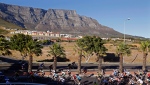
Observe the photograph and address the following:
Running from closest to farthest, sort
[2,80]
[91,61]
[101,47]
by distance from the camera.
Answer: [2,80], [101,47], [91,61]

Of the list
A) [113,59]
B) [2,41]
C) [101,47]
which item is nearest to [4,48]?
[2,41]

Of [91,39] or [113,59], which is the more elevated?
[91,39]

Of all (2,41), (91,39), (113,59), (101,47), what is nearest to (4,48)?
(2,41)

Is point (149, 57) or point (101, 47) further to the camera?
point (149, 57)

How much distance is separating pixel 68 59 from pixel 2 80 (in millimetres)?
35855

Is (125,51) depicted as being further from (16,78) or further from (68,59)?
(68,59)

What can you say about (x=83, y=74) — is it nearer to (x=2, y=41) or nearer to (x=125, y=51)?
(x=125, y=51)

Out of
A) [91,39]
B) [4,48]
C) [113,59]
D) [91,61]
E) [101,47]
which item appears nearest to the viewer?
[4,48]

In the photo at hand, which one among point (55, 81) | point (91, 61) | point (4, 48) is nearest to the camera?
point (55, 81)

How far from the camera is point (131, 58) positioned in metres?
70.8

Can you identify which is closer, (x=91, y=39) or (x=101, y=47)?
(x=101, y=47)

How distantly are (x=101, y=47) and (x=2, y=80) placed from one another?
20710mm

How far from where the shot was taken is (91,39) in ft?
194

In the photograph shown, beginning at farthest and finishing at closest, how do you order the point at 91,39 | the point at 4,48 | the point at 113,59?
the point at 113,59, the point at 91,39, the point at 4,48
